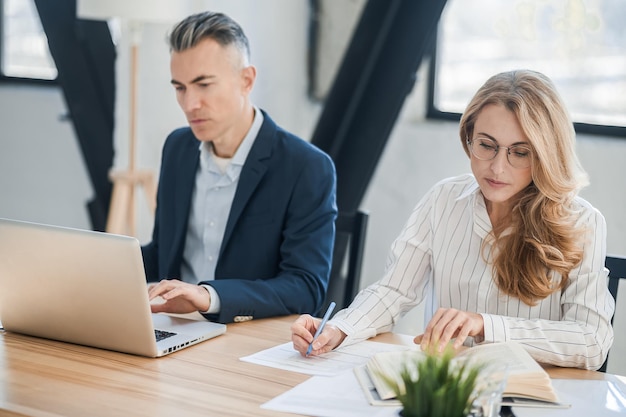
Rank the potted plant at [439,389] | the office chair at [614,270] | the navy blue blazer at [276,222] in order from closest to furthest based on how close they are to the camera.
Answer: the potted plant at [439,389] < the office chair at [614,270] < the navy blue blazer at [276,222]

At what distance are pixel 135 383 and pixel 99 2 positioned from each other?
7.83ft

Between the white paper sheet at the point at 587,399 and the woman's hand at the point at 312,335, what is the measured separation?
44 centimetres

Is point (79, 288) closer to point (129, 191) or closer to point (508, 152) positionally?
point (508, 152)

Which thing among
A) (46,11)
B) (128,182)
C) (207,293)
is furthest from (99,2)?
(207,293)

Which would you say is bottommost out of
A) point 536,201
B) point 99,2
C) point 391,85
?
point 536,201

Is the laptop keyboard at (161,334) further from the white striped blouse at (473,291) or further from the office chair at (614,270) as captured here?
the office chair at (614,270)

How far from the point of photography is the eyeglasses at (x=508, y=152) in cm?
190

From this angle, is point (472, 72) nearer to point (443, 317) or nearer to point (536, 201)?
point (536, 201)

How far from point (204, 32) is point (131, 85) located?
142 centimetres

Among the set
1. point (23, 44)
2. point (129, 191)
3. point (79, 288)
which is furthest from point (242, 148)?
point (23, 44)

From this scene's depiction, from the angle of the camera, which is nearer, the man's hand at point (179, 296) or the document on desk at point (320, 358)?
the document on desk at point (320, 358)

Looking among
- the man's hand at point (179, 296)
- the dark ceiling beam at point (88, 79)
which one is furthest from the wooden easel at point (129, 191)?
the man's hand at point (179, 296)

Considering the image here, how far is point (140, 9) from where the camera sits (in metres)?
3.53

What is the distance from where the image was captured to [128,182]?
3896mm
